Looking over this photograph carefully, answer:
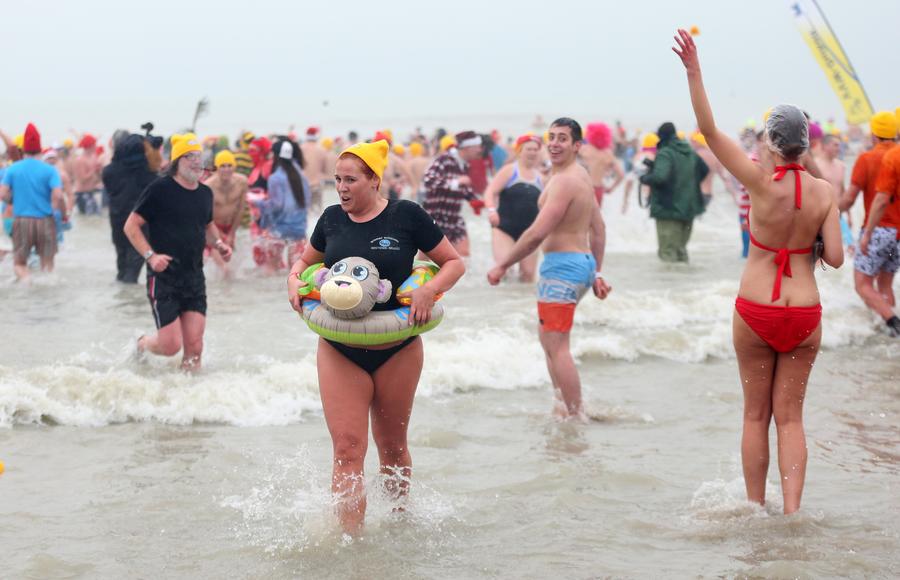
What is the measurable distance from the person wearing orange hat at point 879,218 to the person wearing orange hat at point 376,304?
18.8ft

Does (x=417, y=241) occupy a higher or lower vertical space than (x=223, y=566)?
higher

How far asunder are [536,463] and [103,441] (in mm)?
2608

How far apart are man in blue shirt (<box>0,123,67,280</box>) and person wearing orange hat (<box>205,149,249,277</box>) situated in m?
1.76

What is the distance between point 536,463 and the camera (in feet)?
20.7

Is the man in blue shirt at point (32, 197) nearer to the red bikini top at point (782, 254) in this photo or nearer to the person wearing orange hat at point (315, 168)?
the person wearing orange hat at point (315, 168)

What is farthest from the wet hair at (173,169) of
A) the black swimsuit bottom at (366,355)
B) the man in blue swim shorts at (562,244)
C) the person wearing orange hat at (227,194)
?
the person wearing orange hat at (227,194)

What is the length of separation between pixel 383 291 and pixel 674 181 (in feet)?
36.1

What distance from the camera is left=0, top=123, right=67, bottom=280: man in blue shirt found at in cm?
1259

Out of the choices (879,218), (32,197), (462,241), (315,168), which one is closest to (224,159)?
(32,197)

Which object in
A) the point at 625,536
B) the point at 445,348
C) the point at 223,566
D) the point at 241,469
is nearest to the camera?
the point at 223,566

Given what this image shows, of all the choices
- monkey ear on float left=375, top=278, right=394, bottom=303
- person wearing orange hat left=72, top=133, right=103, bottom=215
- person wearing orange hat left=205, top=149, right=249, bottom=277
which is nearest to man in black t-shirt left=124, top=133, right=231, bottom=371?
monkey ear on float left=375, top=278, right=394, bottom=303

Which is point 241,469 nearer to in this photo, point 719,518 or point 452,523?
point 452,523

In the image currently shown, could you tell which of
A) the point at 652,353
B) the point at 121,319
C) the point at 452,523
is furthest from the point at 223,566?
the point at 121,319

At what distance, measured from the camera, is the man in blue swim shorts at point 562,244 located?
6.64 meters
